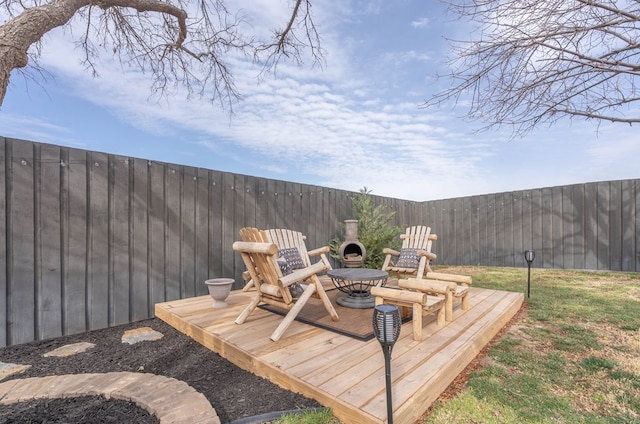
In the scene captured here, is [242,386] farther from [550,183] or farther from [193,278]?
[550,183]

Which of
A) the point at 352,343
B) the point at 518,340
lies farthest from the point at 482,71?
the point at 352,343

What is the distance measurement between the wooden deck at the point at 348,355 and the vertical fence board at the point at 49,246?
0.92m

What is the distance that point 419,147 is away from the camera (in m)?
6.70

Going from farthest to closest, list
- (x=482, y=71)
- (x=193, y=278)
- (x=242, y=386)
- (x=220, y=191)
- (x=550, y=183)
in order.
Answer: (x=550, y=183)
(x=220, y=191)
(x=193, y=278)
(x=482, y=71)
(x=242, y=386)

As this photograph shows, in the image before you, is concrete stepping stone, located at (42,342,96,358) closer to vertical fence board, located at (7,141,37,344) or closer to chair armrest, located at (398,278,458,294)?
vertical fence board, located at (7,141,37,344)

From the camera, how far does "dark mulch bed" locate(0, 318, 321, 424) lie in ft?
4.63

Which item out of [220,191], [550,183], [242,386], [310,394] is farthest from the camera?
[550,183]

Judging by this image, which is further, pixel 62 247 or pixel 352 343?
pixel 62 247

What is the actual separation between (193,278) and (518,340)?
3633 mm

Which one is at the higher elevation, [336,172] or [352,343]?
[336,172]

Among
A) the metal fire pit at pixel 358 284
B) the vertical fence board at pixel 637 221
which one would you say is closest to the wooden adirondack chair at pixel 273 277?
the metal fire pit at pixel 358 284

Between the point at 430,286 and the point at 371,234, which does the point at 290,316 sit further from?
the point at 371,234

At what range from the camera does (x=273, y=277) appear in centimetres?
244

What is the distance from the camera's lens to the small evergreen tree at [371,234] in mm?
5785
